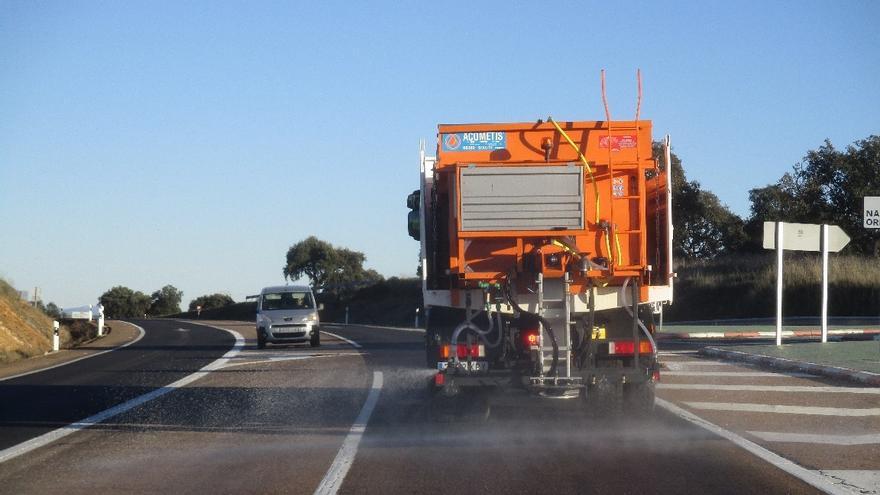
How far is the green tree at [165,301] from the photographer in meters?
138

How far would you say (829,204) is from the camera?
54.0 meters

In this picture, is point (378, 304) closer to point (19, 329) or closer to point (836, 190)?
point (836, 190)

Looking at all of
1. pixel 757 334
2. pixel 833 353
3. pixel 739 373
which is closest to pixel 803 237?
pixel 833 353

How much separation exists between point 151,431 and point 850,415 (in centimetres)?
856

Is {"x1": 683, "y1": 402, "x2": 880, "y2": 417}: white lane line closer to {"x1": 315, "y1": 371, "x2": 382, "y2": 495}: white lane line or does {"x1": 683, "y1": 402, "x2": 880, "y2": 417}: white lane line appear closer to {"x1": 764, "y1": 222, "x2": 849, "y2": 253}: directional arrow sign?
{"x1": 315, "y1": 371, "x2": 382, "y2": 495}: white lane line

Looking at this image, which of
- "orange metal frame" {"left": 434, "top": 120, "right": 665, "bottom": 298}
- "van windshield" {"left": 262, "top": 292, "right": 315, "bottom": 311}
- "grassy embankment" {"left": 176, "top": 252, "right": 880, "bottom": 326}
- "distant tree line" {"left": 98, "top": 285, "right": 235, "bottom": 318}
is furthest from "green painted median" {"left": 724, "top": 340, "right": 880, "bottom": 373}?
"distant tree line" {"left": 98, "top": 285, "right": 235, "bottom": 318}

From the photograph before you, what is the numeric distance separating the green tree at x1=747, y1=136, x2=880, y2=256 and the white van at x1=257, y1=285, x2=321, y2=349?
1206 inches

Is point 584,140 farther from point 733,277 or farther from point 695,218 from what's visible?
point 695,218

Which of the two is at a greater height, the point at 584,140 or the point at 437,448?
the point at 584,140

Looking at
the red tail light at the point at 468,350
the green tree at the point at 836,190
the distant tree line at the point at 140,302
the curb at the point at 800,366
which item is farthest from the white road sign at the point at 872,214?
the distant tree line at the point at 140,302

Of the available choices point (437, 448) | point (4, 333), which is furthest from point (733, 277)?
point (437, 448)

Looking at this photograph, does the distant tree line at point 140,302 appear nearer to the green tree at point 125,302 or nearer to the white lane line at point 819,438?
the green tree at point 125,302

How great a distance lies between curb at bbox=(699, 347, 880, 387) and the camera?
16078 millimetres

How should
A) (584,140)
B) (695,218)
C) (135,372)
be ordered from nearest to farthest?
(584,140)
(135,372)
(695,218)
